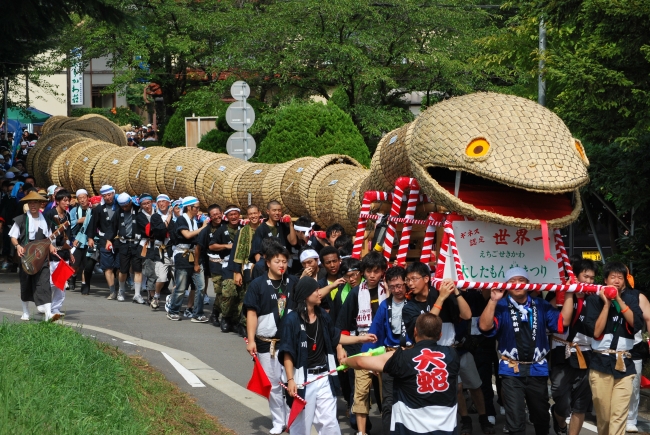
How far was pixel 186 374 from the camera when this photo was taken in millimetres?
11383

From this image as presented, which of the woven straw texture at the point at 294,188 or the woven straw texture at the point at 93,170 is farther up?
the woven straw texture at the point at 294,188

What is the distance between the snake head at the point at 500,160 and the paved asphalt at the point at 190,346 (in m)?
2.49

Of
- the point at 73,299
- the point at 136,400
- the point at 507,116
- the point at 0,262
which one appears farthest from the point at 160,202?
the point at 507,116

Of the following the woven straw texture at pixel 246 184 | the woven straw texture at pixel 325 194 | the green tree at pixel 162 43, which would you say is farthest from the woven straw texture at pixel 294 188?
the green tree at pixel 162 43

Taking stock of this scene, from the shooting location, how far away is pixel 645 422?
33.1ft

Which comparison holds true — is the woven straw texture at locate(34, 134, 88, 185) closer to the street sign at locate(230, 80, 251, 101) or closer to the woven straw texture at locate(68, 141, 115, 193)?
the woven straw texture at locate(68, 141, 115, 193)

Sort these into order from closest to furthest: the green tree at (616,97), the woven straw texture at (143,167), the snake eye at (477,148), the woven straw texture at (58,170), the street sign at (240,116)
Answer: the snake eye at (477,148) < the green tree at (616,97) < the street sign at (240,116) < the woven straw texture at (143,167) < the woven straw texture at (58,170)

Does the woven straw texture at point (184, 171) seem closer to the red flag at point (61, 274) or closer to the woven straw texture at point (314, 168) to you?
the woven straw texture at point (314, 168)

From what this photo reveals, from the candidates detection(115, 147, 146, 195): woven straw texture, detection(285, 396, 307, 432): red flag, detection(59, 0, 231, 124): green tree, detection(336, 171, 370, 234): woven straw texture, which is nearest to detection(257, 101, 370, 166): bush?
detection(115, 147, 146, 195): woven straw texture

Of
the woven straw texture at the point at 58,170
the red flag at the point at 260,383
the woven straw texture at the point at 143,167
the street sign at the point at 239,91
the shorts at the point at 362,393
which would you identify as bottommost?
the shorts at the point at 362,393

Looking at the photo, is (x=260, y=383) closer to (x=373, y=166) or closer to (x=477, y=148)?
(x=477, y=148)

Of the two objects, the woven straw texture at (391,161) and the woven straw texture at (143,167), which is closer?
the woven straw texture at (391,161)

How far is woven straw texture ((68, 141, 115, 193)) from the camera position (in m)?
22.9

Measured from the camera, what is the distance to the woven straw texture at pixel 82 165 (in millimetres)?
22891
